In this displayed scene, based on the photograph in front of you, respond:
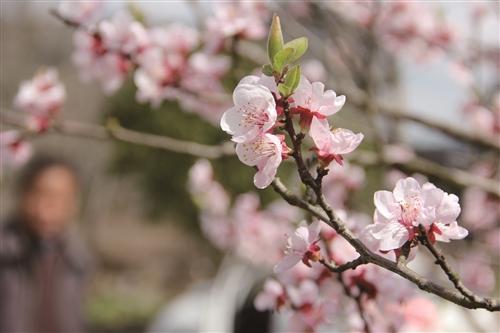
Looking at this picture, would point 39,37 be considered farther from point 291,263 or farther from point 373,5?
point 291,263

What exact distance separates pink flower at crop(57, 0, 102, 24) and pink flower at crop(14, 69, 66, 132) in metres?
0.17

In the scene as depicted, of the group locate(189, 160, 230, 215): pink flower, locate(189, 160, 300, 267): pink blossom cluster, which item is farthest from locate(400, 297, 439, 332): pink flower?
locate(189, 160, 230, 215): pink flower

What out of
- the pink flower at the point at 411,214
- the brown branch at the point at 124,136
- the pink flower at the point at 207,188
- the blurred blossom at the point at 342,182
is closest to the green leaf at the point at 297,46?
the pink flower at the point at 411,214

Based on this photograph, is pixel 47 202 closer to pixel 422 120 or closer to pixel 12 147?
pixel 12 147

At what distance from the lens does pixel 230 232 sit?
137 inches

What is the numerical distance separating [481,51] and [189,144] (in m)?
1.81

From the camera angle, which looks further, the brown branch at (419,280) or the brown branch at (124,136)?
the brown branch at (124,136)

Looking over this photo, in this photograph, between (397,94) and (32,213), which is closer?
(397,94)

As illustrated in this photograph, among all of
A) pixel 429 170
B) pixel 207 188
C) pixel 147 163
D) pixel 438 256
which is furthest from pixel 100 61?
pixel 147 163

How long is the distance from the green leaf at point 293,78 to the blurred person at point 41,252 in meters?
2.54

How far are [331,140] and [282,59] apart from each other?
127 mm

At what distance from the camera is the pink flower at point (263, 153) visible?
878mm

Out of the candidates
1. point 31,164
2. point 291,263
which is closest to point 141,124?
point 31,164

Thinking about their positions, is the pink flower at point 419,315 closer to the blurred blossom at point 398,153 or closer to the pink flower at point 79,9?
the blurred blossom at point 398,153
